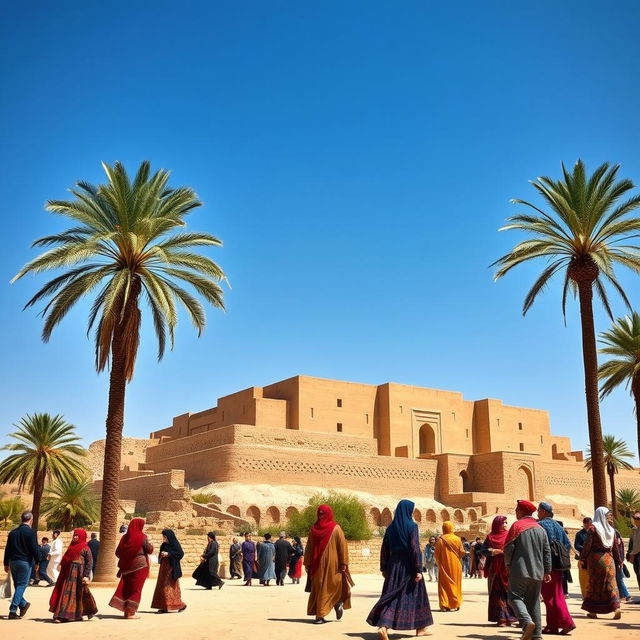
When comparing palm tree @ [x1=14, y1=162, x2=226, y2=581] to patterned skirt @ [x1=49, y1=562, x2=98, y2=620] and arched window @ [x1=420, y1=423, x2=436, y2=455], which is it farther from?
arched window @ [x1=420, y1=423, x2=436, y2=455]

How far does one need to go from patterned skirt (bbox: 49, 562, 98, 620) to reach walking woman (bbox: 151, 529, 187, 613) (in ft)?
3.75

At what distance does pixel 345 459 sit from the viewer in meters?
47.6

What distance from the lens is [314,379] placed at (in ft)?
172

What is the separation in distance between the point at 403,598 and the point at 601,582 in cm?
348

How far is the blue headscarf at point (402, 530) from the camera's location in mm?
8781

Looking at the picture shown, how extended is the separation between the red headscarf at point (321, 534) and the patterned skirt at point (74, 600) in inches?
120

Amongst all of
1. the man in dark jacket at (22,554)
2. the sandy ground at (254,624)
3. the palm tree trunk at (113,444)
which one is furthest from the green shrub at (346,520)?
the man in dark jacket at (22,554)

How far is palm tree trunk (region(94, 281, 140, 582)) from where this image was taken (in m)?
17.1

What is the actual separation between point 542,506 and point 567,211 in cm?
1051

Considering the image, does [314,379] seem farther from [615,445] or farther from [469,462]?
[615,445]

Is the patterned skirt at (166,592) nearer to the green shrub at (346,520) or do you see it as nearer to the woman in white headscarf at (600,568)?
the woman in white headscarf at (600,568)

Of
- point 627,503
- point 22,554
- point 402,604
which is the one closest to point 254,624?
point 402,604

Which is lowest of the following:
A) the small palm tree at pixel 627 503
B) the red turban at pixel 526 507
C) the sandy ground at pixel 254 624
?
the sandy ground at pixel 254 624

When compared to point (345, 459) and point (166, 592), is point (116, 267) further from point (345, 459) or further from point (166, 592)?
point (345, 459)
